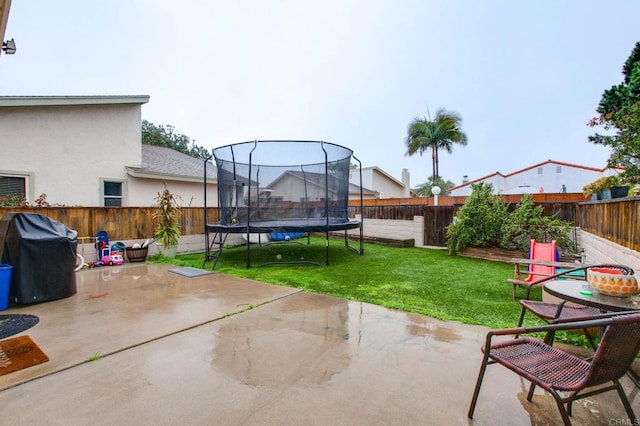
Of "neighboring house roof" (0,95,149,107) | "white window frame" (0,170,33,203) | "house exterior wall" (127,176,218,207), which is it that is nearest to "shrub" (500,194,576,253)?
"house exterior wall" (127,176,218,207)

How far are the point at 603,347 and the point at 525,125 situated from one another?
44.7 ft

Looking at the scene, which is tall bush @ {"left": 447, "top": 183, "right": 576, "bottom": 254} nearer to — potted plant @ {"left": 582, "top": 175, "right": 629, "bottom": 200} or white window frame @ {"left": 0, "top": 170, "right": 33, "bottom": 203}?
potted plant @ {"left": 582, "top": 175, "right": 629, "bottom": 200}

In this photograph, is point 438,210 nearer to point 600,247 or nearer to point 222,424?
point 600,247

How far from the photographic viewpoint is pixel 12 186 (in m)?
6.23

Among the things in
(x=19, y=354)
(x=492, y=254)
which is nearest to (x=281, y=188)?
(x=492, y=254)

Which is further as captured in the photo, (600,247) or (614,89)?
(614,89)

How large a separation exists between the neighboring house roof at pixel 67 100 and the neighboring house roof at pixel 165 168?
177 cm

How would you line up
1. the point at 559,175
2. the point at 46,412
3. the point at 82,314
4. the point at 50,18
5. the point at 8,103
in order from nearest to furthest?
the point at 46,412
the point at 82,314
the point at 8,103
the point at 50,18
the point at 559,175

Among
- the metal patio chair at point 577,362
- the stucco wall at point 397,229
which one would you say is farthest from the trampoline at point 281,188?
the metal patio chair at point 577,362

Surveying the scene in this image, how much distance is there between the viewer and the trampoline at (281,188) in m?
6.01

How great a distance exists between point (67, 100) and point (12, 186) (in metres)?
2.28

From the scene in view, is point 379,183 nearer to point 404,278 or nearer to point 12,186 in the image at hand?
point 404,278

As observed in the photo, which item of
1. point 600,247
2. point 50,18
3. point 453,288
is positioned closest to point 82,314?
point 453,288

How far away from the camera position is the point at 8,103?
5961 millimetres
